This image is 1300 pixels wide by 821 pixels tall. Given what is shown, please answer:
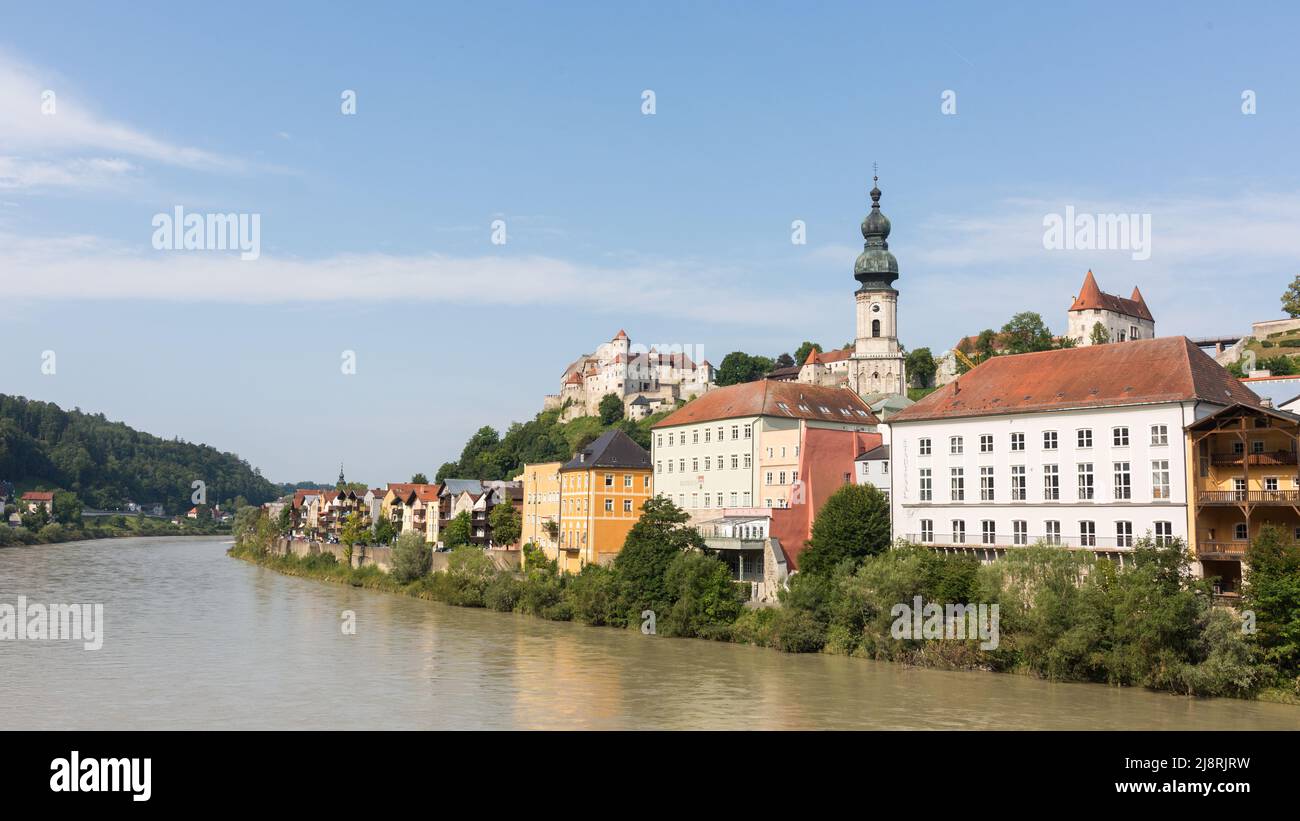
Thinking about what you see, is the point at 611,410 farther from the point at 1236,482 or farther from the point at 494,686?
the point at 494,686

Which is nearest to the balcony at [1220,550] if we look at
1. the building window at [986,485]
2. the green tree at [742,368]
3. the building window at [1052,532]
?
the building window at [1052,532]

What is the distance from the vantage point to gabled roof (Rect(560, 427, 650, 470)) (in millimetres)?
64000

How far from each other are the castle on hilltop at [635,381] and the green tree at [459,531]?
196ft

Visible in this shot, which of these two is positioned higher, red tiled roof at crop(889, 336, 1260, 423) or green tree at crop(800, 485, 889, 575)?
red tiled roof at crop(889, 336, 1260, 423)

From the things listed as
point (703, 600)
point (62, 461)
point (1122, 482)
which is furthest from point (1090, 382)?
point (62, 461)

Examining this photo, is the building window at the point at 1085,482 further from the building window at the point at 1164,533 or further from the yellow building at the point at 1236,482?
the yellow building at the point at 1236,482

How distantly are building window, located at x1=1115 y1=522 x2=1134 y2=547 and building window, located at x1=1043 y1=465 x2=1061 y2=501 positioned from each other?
106 inches

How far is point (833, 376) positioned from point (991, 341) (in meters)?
22.6

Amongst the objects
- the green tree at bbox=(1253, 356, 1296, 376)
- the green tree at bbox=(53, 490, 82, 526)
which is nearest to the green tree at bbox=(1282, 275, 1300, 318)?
the green tree at bbox=(1253, 356, 1296, 376)

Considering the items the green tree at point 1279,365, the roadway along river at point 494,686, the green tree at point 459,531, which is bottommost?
the roadway along river at point 494,686

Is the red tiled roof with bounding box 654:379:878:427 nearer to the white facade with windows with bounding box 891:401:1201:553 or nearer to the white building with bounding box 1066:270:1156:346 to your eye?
the white facade with windows with bounding box 891:401:1201:553

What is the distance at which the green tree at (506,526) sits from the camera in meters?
76.8

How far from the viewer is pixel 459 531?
86375mm
